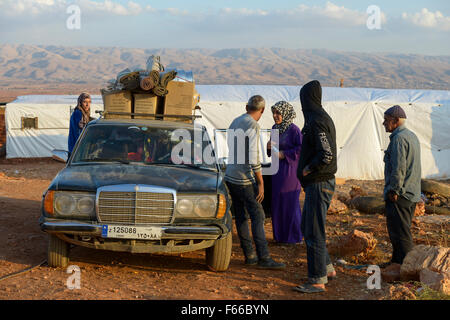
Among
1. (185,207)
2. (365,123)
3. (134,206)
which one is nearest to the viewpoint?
(134,206)

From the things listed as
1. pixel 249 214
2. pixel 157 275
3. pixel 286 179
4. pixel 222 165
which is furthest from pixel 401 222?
pixel 157 275

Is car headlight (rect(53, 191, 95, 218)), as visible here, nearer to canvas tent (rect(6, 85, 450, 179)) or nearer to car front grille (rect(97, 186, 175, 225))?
car front grille (rect(97, 186, 175, 225))

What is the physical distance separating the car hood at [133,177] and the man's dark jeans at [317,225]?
98cm

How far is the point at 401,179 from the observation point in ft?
18.8

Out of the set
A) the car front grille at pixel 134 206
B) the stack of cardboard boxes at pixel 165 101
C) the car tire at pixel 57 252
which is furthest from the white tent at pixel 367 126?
the car front grille at pixel 134 206

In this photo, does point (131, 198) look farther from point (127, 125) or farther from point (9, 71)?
point (9, 71)

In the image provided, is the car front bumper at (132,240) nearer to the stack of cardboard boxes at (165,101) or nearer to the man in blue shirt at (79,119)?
the stack of cardboard boxes at (165,101)

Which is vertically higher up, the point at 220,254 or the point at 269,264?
the point at 220,254

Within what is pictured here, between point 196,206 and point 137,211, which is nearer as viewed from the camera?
point 137,211

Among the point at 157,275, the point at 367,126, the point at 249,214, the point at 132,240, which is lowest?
the point at 157,275

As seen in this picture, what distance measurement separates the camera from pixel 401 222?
19.3ft

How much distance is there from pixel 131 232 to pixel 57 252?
3.01ft

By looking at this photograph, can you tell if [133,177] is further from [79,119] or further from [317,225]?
[79,119]

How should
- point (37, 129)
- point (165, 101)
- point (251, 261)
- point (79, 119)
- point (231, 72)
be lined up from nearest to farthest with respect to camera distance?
point (251, 261)
point (165, 101)
point (79, 119)
point (37, 129)
point (231, 72)
